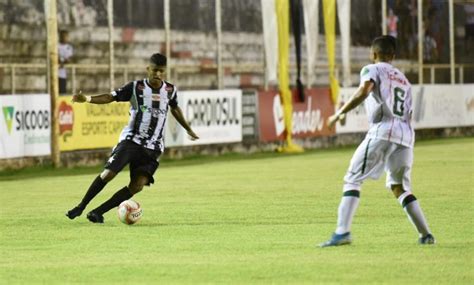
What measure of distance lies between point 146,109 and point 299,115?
58.6 ft

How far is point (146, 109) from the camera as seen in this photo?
600 inches

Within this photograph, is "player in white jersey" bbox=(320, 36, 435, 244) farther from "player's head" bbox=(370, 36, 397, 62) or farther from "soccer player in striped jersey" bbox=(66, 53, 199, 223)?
"soccer player in striped jersey" bbox=(66, 53, 199, 223)

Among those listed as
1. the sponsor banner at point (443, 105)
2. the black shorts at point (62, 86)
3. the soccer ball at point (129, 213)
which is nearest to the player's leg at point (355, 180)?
the soccer ball at point (129, 213)

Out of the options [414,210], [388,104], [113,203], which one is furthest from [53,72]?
[414,210]

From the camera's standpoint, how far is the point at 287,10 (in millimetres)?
31578

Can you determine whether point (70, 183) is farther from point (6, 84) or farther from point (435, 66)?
point (435, 66)

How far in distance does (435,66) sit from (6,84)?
14.3 metres

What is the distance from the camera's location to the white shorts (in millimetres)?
11734

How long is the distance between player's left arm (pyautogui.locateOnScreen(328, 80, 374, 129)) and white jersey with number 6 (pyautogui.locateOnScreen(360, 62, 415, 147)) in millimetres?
90

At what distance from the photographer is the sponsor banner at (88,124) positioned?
1020 inches

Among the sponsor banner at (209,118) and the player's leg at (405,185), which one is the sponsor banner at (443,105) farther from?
the player's leg at (405,185)

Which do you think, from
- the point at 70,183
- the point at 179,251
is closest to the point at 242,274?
the point at 179,251

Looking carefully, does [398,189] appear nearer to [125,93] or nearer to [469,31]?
[125,93]

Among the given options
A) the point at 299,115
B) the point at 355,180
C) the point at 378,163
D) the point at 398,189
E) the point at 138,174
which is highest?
the point at 378,163
